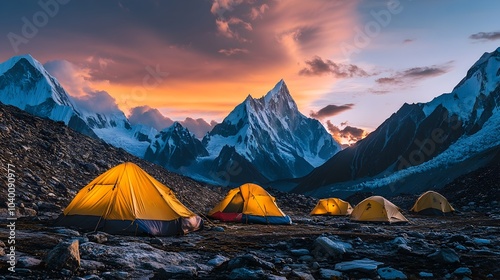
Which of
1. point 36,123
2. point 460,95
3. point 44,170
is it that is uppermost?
point 460,95

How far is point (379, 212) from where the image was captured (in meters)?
24.7

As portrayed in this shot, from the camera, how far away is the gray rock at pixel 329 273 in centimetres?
845

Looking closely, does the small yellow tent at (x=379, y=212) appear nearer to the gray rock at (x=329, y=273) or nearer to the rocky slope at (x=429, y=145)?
the gray rock at (x=329, y=273)

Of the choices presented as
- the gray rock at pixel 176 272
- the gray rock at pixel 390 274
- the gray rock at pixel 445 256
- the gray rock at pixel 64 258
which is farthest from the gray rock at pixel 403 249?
the gray rock at pixel 64 258

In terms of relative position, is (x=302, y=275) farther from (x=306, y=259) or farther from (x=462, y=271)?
(x=462, y=271)

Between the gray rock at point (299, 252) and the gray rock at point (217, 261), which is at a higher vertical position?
the gray rock at point (299, 252)

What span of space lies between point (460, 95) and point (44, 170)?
161m

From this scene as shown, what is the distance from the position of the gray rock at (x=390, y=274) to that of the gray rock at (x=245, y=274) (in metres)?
2.76

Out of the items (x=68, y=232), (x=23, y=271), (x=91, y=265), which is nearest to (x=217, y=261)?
(x=91, y=265)

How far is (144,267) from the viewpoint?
8273mm

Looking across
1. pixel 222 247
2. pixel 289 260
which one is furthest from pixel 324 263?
pixel 222 247

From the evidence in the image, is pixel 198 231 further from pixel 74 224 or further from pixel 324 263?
pixel 324 263

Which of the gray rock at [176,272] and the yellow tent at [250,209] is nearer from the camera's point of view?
the gray rock at [176,272]

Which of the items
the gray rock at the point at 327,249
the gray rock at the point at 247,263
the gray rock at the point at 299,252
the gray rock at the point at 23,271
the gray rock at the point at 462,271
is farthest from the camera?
the gray rock at the point at 299,252
